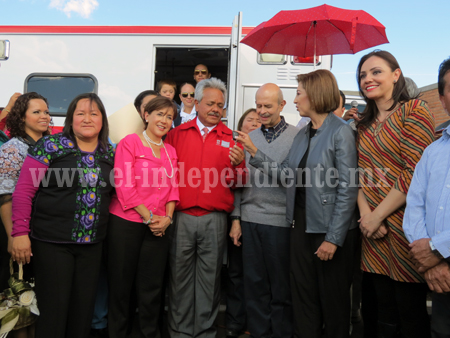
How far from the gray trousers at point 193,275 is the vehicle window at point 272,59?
278 cm

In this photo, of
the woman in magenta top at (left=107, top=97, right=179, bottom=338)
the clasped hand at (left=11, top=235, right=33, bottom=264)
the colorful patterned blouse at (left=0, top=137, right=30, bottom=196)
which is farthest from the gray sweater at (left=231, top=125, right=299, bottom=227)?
the colorful patterned blouse at (left=0, top=137, right=30, bottom=196)

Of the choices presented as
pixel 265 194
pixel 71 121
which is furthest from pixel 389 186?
pixel 71 121

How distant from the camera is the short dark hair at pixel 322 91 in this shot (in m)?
2.82

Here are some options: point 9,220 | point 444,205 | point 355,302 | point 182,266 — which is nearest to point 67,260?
point 9,220

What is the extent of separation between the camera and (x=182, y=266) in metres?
3.32

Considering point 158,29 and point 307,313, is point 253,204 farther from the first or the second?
point 158,29

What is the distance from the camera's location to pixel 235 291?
12.0 feet

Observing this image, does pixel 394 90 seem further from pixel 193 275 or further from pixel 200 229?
pixel 193 275

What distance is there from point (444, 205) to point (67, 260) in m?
2.48

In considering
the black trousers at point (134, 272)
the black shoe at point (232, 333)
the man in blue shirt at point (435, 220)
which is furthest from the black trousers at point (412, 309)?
the black trousers at point (134, 272)

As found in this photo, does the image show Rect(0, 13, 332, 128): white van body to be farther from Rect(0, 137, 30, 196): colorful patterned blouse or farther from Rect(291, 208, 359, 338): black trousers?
Rect(291, 208, 359, 338): black trousers

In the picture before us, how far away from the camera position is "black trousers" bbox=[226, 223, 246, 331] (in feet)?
11.8

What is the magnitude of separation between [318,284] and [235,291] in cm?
112

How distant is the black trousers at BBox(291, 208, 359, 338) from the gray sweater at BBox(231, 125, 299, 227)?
364mm
